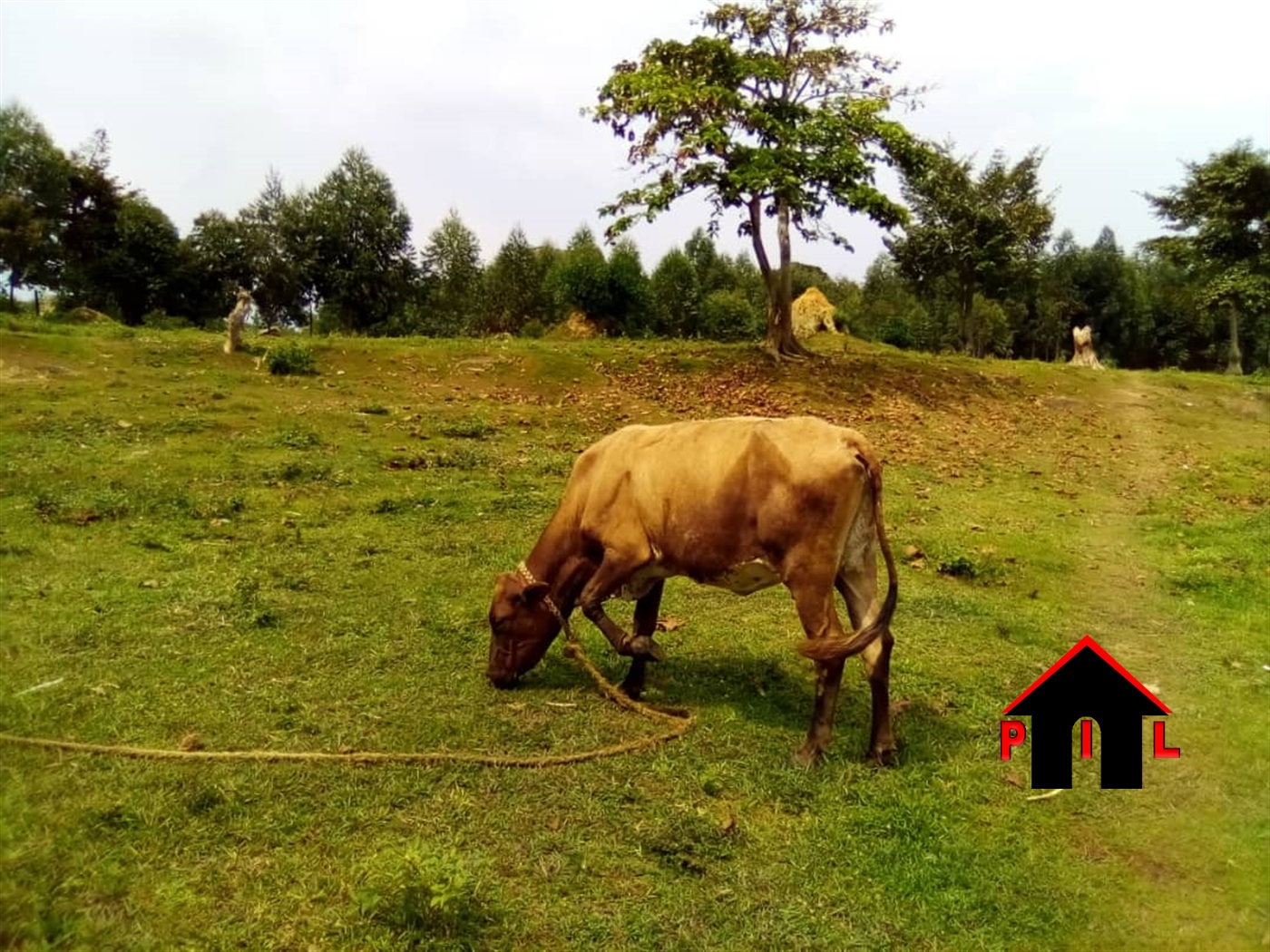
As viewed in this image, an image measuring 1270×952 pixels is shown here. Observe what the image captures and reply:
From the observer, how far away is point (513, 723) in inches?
225

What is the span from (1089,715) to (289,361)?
1551 centimetres

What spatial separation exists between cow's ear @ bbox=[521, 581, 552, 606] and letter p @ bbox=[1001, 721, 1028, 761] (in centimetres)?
314

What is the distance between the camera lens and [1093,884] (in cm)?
433

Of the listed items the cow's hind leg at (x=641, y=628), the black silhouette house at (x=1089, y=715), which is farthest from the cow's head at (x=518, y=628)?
the black silhouette house at (x=1089, y=715)

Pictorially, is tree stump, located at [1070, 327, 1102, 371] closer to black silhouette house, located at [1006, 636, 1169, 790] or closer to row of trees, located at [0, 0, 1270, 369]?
row of trees, located at [0, 0, 1270, 369]

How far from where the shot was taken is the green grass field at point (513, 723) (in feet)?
12.7

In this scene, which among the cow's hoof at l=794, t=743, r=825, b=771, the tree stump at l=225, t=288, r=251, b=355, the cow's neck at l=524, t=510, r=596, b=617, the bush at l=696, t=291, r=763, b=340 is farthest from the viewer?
the bush at l=696, t=291, r=763, b=340

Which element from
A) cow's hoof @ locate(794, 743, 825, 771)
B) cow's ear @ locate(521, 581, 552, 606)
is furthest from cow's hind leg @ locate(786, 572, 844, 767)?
cow's ear @ locate(521, 581, 552, 606)

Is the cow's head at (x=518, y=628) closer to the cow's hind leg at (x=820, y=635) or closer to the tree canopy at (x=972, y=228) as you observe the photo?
the cow's hind leg at (x=820, y=635)

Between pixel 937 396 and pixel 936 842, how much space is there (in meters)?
16.7

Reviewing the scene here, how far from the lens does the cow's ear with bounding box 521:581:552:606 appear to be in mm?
6477

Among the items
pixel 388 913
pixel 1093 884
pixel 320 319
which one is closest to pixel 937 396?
pixel 1093 884

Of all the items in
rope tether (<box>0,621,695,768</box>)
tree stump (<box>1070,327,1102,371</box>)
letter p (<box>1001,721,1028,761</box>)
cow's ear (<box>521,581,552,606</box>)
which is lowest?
letter p (<box>1001,721,1028,761</box>)

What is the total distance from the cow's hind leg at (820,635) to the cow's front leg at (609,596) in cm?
116
